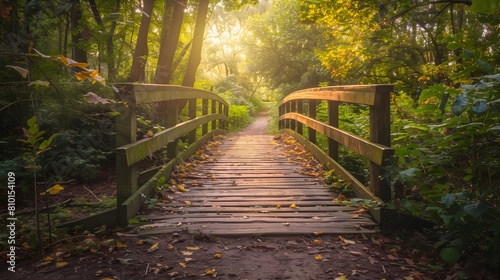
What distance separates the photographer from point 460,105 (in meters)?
2.45

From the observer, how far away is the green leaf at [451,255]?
259cm

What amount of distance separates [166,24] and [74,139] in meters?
6.50

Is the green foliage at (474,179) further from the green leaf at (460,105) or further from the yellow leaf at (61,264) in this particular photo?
the yellow leaf at (61,264)

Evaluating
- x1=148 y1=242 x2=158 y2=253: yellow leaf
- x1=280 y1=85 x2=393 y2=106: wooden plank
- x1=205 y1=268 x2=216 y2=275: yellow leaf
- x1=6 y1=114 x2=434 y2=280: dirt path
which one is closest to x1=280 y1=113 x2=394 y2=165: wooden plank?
x1=280 y1=85 x2=393 y2=106: wooden plank

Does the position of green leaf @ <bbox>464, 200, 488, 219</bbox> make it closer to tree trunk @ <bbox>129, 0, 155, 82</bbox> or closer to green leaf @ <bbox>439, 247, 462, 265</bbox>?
green leaf @ <bbox>439, 247, 462, 265</bbox>

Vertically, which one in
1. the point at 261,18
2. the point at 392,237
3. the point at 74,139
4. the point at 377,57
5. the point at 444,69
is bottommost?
the point at 392,237

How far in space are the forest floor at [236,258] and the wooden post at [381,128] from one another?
448 mm

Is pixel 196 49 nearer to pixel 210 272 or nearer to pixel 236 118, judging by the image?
pixel 210 272

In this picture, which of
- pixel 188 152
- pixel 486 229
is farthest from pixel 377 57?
pixel 486 229

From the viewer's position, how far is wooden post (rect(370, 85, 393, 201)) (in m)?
3.72

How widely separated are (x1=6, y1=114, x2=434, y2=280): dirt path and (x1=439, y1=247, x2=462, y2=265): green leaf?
0.70 feet

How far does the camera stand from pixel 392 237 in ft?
11.2

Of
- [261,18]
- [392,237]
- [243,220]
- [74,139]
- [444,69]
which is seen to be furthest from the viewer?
[261,18]

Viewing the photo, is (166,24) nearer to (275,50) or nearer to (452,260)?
(452,260)
